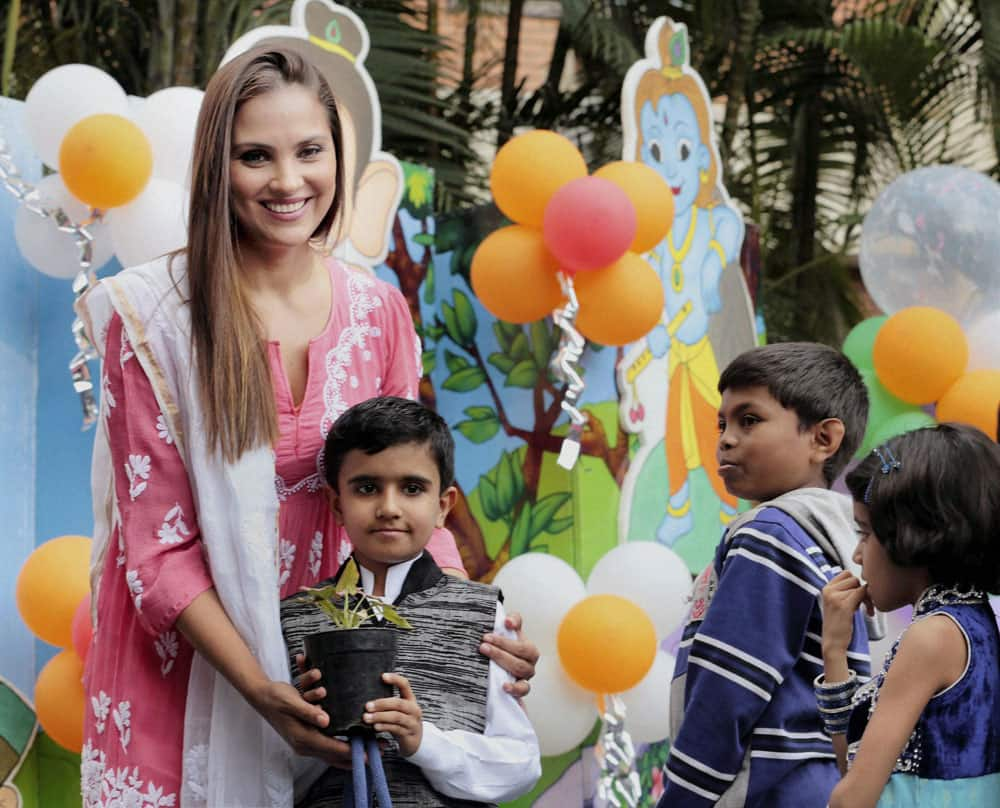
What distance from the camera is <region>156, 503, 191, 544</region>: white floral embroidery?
2.14 m

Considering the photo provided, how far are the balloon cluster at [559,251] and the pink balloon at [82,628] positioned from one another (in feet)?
5.15

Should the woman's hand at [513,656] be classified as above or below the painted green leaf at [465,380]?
below

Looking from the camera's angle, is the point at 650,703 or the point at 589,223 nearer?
the point at 589,223

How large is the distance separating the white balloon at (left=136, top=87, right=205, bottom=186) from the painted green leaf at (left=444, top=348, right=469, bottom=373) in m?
1.36

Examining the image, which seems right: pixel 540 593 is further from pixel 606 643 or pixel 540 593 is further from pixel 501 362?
pixel 501 362

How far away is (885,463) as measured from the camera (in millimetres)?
2238

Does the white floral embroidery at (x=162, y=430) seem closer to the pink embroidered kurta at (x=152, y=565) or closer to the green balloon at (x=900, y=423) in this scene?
the pink embroidered kurta at (x=152, y=565)

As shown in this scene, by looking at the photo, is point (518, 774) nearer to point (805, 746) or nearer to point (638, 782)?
point (805, 746)

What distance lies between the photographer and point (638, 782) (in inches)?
181

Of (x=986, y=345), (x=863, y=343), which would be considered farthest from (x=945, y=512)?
(x=863, y=343)

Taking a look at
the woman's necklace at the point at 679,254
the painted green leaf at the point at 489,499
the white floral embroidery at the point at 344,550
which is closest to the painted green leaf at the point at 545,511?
the painted green leaf at the point at 489,499

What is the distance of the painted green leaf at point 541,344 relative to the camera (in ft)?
16.5

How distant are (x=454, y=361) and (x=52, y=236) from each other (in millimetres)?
1600

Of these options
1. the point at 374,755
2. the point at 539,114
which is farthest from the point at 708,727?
the point at 539,114
